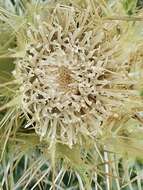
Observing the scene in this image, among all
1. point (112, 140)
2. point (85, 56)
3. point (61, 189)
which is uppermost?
point (85, 56)

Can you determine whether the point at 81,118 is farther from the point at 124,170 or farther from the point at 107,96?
the point at 124,170

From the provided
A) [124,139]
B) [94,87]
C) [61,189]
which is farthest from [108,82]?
[61,189]

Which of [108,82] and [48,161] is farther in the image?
[48,161]

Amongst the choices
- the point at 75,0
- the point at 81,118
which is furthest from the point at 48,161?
the point at 75,0

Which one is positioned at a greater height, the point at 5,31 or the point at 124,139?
the point at 5,31
